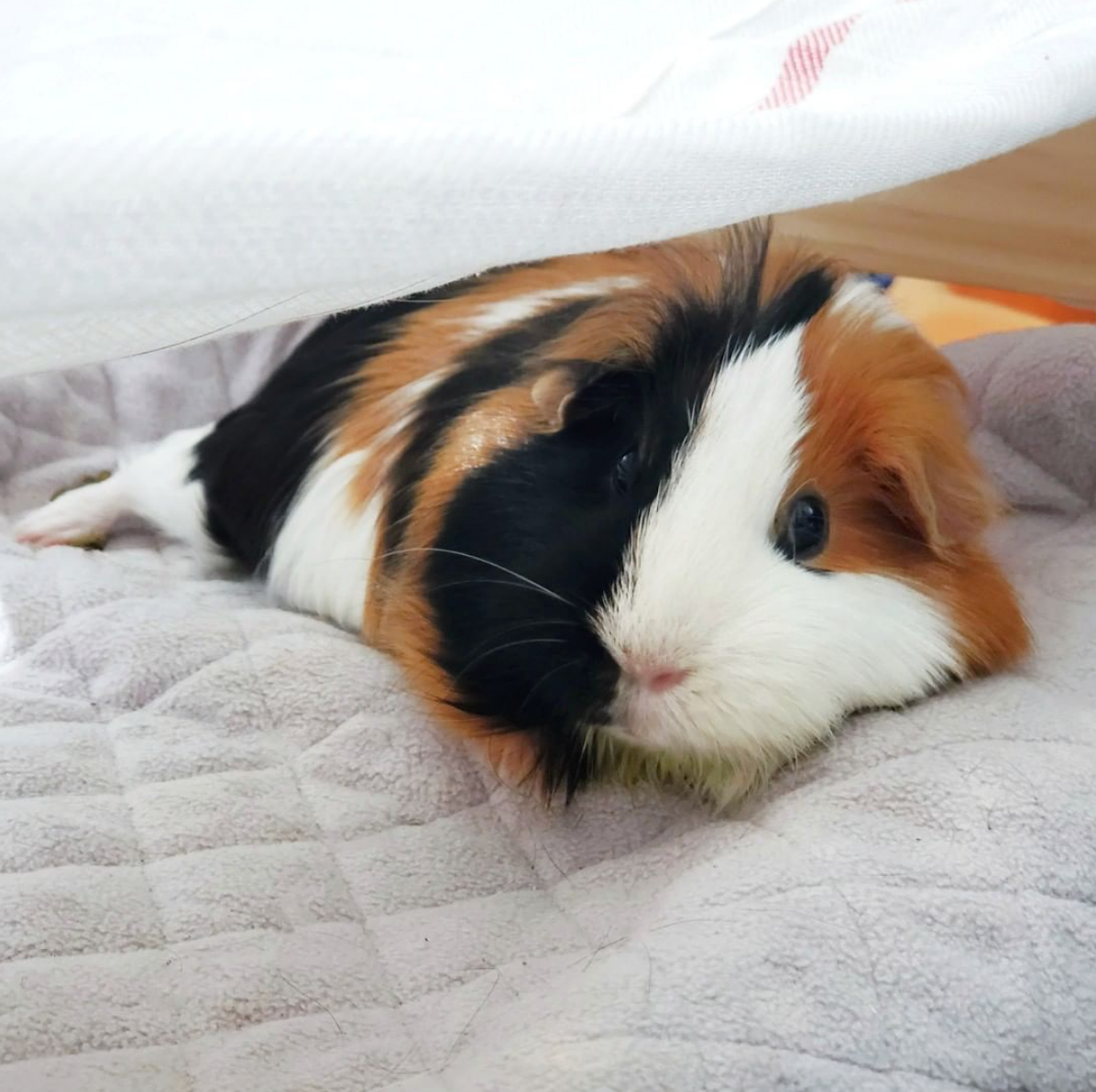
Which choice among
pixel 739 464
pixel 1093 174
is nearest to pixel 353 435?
pixel 739 464

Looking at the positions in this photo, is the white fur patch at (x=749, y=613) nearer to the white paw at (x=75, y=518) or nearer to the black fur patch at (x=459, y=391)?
the black fur patch at (x=459, y=391)

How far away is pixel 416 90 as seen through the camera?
0.60 metres

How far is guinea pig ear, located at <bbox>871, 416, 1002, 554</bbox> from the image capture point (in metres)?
0.91

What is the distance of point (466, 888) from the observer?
907 mm

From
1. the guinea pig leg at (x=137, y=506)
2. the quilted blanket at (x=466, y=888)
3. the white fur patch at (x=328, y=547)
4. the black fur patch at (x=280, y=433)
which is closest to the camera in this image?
the quilted blanket at (x=466, y=888)

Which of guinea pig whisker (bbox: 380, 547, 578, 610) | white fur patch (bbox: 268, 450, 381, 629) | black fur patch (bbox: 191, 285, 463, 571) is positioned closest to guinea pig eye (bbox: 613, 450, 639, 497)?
guinea pig whisker (bbox: 380, 547, 578, 610)

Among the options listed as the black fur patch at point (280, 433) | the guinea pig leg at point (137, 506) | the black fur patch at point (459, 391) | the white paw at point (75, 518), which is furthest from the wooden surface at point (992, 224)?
the white paw at point (75, 518)

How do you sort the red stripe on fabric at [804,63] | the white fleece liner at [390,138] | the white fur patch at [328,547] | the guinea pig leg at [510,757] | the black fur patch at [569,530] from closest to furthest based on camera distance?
1. the white fleece liner at [390,138]
2. the red stripe on fabric at [804,63]
3. the black fur patch at [569,530]
4. the guinea pig leg at [510,757]
5. the white fur patch at [328,547]

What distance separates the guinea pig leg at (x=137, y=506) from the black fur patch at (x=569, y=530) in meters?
0.58

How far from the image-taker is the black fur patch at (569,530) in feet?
2.83

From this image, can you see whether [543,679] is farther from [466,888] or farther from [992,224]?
[992,224]

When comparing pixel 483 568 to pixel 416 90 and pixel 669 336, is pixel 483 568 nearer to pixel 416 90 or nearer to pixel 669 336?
pixel 669 336

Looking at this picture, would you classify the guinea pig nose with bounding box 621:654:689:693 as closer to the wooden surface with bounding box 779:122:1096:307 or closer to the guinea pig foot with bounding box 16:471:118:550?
Answer: the wooden surface with bounding box 779:122:1096:307

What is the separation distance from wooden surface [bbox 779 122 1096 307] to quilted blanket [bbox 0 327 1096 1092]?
46 centimetres
